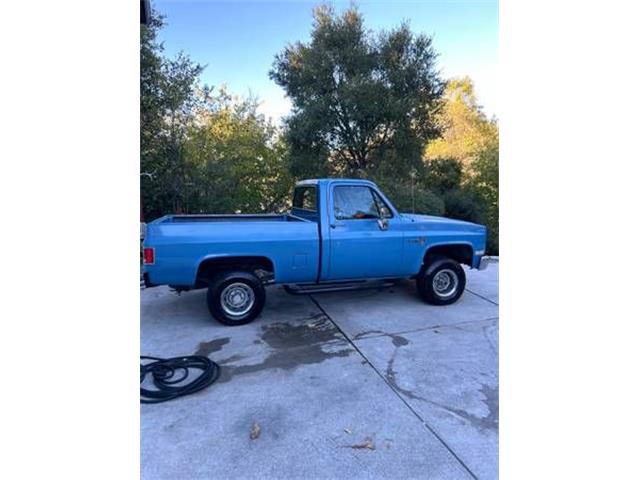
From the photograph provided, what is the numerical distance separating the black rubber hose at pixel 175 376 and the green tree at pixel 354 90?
8.48 meters

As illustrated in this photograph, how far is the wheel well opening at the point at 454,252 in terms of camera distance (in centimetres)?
519

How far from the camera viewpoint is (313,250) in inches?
175

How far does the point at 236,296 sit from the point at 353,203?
194cm

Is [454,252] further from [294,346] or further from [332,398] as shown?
[332,398]

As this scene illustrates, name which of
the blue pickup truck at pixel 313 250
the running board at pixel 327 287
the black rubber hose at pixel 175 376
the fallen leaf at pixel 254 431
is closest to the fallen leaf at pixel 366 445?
the fallen leaf at pixel 254 431

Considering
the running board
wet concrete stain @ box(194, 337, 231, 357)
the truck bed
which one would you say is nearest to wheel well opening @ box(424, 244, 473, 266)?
the running board

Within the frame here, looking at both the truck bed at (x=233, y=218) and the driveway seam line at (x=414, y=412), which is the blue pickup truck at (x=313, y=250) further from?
the driveway seam line at (x=414, y=412)

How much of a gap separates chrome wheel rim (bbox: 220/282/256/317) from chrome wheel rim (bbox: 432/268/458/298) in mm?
2627

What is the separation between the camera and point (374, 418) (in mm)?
2562

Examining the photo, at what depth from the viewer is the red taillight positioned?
13.0 ft

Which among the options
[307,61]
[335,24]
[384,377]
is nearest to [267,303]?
[384,377]

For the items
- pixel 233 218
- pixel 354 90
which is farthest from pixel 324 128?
pixel 233 218

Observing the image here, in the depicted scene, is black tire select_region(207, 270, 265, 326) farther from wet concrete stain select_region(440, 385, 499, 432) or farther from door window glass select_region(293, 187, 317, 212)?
wet concrete stain select_region(440, 385, 499, 432)
